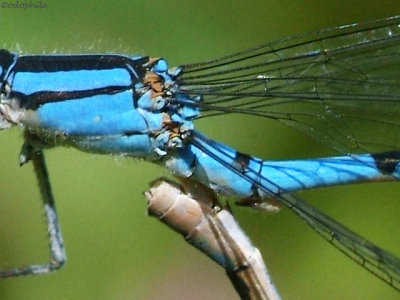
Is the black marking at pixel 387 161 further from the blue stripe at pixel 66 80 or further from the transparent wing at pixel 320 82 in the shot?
the blue stripe at pixel 66 80

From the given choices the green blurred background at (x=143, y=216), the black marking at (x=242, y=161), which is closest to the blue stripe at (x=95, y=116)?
the black marking at (x=242, y=161)

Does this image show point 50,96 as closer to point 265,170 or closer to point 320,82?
point 265,170

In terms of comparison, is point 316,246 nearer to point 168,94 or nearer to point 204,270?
point 204,270

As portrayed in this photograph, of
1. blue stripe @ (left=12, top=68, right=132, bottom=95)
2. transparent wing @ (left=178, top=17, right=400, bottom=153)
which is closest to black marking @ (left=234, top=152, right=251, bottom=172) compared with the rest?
transparent wing @ (left=178, top=17, right=400, bottom=153)

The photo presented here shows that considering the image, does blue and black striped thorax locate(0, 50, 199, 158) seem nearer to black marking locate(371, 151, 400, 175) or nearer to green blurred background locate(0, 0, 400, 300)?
black marking locate(371, 151, 400, 175)

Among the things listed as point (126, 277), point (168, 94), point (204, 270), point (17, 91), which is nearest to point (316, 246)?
point (204, 270)

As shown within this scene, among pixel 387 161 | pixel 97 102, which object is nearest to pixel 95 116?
pixel 97 102
